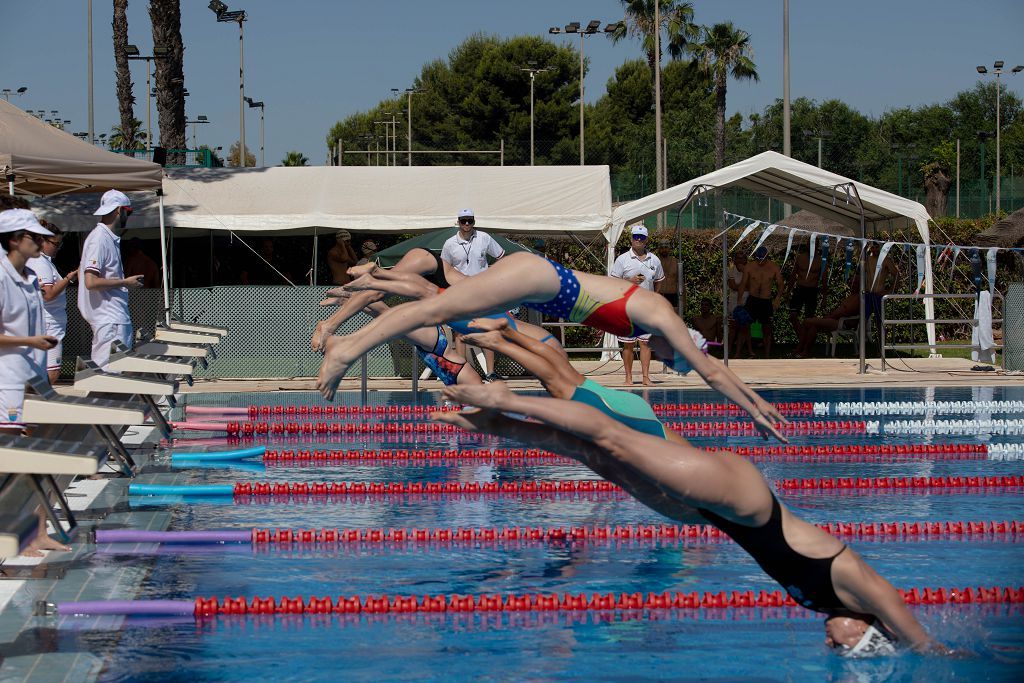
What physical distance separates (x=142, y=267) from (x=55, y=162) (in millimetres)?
4491

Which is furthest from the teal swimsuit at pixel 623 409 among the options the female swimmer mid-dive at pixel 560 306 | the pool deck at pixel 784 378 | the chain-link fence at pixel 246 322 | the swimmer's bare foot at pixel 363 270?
the chain-link fence at pixel 246 322

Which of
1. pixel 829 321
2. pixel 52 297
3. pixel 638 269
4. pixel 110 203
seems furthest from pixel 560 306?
pixel 829 321

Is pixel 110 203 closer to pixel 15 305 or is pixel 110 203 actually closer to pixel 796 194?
pixel 15 305

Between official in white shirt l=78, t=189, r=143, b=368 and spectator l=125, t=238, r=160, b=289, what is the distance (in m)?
6.23

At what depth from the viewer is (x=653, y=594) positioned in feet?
18.0

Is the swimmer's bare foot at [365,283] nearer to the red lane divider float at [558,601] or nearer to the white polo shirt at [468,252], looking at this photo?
the red lane divider float at [558,601]

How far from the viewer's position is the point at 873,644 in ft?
14.9

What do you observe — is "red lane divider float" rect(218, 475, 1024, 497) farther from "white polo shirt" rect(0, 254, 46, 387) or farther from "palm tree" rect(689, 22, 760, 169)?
"palm tree" rect(689, 22, 760, 169)

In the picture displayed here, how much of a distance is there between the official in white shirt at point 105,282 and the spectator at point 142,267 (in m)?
6.23

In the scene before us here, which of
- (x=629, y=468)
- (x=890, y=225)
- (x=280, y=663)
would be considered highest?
(x=890, y=225)

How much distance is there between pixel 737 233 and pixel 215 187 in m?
10.9

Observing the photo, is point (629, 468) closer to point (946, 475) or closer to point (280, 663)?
point (280, 663)

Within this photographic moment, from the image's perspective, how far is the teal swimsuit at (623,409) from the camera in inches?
182

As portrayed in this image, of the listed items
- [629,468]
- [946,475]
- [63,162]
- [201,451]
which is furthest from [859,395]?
[629,468]
